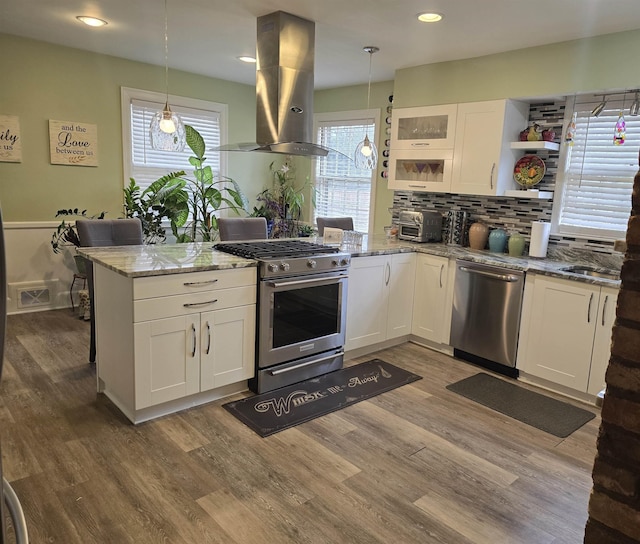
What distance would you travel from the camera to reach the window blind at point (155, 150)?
5.23 meters

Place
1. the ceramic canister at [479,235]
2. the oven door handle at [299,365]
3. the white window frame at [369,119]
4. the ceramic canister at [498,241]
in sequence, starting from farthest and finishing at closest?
the white window frame at [369,119] < the ceramic canister at [479,235] < the ceramic canister at [498,241] < the oven door handle at [299,365]

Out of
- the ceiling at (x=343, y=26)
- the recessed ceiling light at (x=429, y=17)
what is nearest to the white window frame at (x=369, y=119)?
the ceiling at (x=343, y=26)

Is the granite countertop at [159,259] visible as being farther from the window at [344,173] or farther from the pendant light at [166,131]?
the window at [344,173]

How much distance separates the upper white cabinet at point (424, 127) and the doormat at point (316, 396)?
6.51ft

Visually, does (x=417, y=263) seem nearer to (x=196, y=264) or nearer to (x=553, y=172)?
(x=553, y=172)

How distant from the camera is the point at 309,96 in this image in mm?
3693

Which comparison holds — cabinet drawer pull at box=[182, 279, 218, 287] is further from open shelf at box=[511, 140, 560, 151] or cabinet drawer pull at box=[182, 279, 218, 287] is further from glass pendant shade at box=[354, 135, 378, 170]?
open shelf at box=[511, 140, 560, 151]

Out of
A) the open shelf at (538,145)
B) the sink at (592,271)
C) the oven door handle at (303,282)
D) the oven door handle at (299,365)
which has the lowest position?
the oven door handle at (299,365)

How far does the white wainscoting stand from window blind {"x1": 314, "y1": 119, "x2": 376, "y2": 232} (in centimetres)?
299

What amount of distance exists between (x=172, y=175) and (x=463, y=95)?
2.99 meters

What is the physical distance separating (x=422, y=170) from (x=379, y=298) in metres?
1.37

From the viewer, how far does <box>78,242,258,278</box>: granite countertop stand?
8.98 feet

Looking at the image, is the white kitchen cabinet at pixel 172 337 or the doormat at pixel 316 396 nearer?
the white kitchen cabinet at pixel 172 337

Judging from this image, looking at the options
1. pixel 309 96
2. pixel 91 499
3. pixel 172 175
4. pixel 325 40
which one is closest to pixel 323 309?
pixel 309 96
